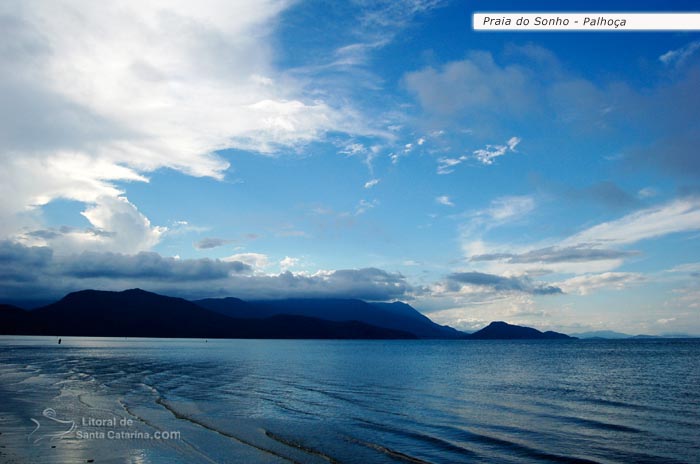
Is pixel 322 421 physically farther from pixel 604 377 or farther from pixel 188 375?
pixel 604 377

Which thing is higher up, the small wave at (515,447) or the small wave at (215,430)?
the small wave at (515,447)

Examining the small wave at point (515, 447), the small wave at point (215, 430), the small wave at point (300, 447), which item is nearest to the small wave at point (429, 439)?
the small wave at point (515, 447)

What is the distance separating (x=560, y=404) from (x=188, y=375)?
47957 mm

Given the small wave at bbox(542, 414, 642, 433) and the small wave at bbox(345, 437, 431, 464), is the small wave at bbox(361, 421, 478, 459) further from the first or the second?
the small wave at bbox(542, 414, 642, 433)

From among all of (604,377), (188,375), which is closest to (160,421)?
(188,375)

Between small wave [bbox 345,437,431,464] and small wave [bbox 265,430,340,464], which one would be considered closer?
small wave [bbox 345,437,431,464]

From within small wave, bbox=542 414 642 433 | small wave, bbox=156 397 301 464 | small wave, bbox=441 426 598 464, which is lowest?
small wave, bbox=156 397 301 464
